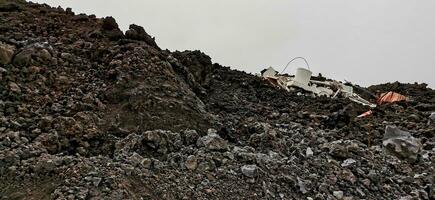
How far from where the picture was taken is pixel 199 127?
7.18m

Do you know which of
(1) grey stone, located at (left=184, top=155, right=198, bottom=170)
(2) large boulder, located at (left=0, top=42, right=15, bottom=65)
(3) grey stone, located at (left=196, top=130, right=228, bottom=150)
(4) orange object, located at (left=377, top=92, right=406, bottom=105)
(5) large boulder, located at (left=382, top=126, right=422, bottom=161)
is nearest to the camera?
(1) grey stone, located at (left=184, top=155, right=198, bottom=170)

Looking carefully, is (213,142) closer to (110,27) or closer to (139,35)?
(139,35)

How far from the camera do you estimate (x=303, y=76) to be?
39.2 ft

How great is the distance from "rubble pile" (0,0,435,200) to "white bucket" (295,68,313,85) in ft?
6.58

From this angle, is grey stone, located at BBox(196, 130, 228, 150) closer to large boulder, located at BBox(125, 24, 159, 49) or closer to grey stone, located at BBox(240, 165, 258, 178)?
grey stone, located at BBox(240, 165, 258, 178)

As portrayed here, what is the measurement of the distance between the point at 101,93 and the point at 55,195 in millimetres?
2479

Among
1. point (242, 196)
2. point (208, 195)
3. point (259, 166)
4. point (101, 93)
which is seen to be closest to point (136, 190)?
point (208, 195)

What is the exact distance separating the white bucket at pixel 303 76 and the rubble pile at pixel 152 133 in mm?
2007

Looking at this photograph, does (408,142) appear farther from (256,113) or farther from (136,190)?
(136,190)

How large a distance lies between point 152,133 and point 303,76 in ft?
20.7

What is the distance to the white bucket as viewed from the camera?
11764 millimetres

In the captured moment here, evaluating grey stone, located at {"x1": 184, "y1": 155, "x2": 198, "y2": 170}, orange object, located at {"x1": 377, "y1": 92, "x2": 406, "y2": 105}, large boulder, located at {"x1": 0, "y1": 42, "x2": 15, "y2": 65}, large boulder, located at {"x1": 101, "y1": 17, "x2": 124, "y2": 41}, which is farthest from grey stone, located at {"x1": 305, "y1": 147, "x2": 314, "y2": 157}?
orange object, located at {"x1": 377, "y1": 92, "x2": 406, "y2": 105}

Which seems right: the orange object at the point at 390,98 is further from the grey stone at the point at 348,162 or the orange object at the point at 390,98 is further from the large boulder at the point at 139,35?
the large boulder at the point at 139,35

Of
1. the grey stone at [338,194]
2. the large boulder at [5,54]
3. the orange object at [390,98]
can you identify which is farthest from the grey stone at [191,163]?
the orange object at [390,98]
